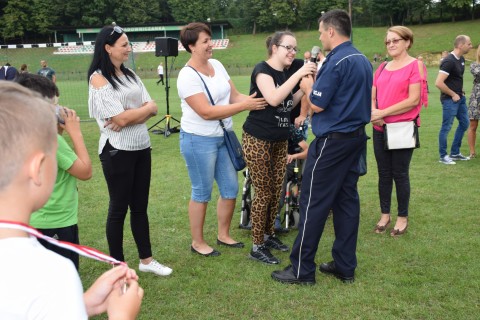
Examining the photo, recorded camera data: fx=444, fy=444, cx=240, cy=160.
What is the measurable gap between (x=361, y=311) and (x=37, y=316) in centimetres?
274

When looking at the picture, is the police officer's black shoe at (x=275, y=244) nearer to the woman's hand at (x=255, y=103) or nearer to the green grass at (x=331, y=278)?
the green grass at (x=331, y=278)

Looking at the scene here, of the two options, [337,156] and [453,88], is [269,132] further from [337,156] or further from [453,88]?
[453,88]

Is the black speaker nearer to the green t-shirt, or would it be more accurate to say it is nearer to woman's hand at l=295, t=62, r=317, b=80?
woman's hand at l=295, t=62, r=317, b=80

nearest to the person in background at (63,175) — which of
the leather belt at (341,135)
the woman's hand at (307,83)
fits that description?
the leather belt at (341,135)

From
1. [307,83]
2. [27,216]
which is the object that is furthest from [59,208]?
[307,83]

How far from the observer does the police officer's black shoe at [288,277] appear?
12.0 feet

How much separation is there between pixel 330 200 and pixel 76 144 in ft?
6.43

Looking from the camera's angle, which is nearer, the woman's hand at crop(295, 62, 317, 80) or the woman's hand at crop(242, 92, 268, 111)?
the woman's hand at crop(295, 62, 317, 80)

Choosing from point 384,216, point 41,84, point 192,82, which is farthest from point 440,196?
point 41,84

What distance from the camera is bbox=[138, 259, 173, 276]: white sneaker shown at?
389cm

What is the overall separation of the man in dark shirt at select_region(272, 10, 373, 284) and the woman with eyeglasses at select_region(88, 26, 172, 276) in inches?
52.4

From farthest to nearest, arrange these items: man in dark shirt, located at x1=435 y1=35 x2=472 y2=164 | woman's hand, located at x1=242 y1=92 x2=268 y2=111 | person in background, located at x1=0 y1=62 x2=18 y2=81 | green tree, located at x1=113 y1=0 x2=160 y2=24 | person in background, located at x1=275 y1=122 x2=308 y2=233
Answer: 1. green tree, located at x1=113 y1=0 x2=160 y2=24
2. person in background, located at x1=0 y1=62 x2=18 y2=81
3. man in dark shirt, located at x1=435 y1=35 x2=472 y2=164
4. person in background, located at x1=275 y1=122 x2=308 y2=233
5. woman's hand, located at x1=242 y1=92 x2=268 y2=111

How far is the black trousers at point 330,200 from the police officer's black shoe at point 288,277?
0.04 m

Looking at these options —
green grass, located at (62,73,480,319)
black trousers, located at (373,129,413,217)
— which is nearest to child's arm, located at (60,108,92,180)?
green grass, located at (62,73,480,319)
